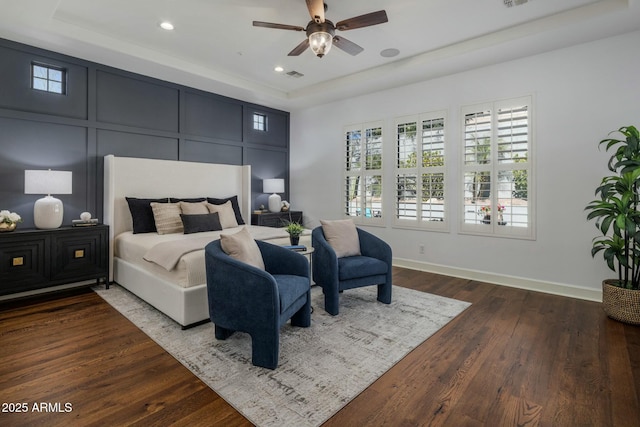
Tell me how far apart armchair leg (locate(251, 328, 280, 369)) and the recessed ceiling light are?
3822 mm

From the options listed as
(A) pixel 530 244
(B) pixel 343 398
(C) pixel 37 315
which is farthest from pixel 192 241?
(A) pixel 530 244

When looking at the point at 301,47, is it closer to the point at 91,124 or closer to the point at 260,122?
the point at 91,124

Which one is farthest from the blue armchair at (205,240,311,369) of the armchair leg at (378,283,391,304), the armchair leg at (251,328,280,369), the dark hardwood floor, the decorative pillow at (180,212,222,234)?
the decorative pillow at (180,212,222,234)

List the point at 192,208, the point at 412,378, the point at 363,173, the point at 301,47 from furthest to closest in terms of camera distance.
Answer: the point at 363,173 → the point at 192,208 → the point at 301,47 → the point at 412,378

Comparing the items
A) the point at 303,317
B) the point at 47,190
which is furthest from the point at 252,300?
the point at 47,190

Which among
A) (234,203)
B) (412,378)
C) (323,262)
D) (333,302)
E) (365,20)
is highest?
(365,20)

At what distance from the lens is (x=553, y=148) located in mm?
4035

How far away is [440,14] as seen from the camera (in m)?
3.49

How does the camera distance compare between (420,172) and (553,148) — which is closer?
(553,148)

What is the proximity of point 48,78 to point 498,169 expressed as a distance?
19.3 ft

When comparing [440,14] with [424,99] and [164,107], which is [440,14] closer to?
[424,99]

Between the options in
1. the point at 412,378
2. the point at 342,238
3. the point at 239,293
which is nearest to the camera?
the point at 412,378

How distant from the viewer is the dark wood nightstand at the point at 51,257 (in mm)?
3400

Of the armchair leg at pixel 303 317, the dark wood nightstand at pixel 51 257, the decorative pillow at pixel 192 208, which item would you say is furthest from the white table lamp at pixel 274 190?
the armchair leg at pixel 303 317
